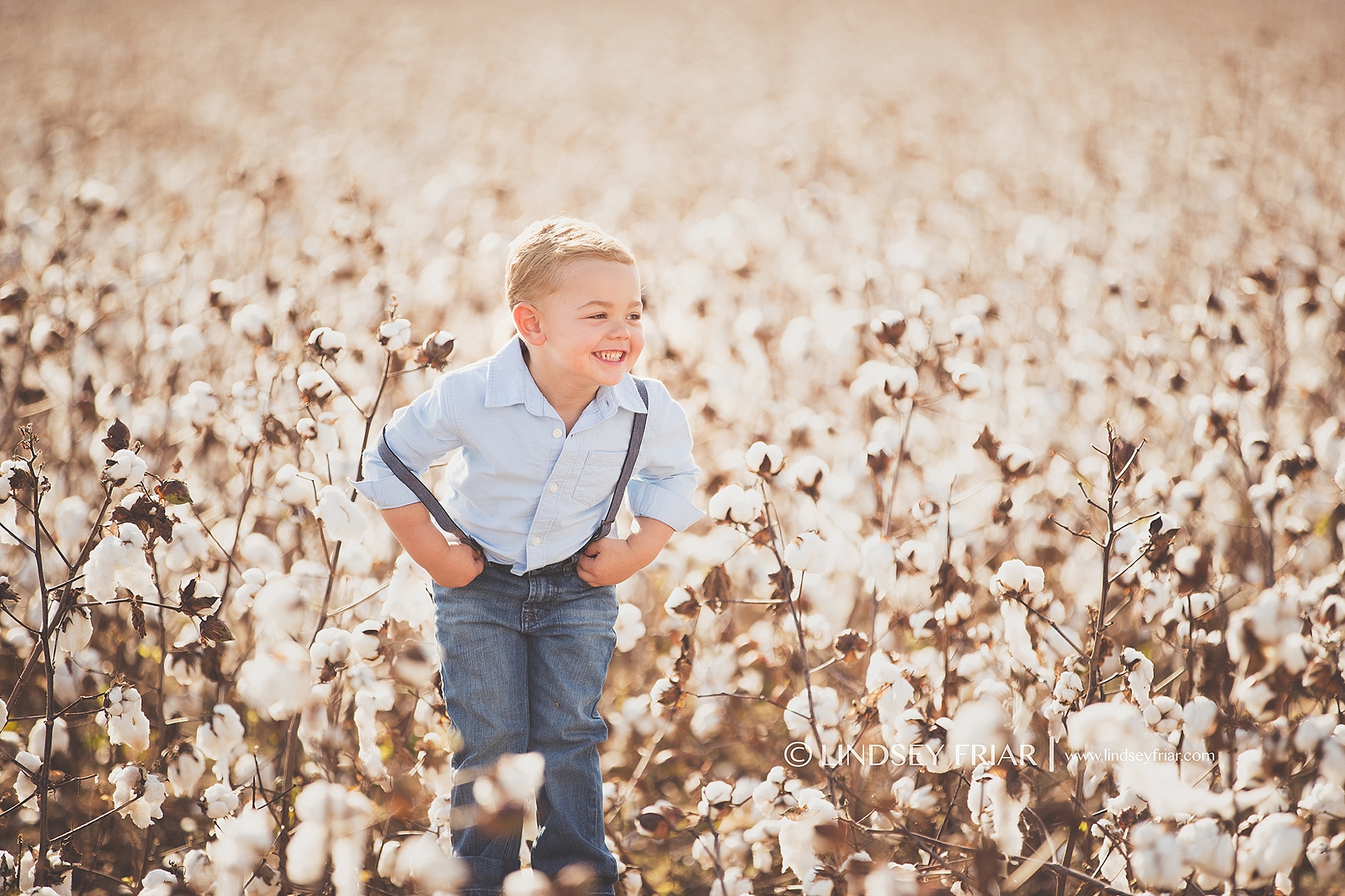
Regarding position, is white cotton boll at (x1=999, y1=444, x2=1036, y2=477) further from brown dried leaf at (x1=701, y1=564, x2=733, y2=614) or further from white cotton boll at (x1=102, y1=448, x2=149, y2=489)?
white cotton boll at (x1=102, y1=448, x2=149, y2=489)

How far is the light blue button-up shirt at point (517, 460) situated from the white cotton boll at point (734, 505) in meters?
0.06

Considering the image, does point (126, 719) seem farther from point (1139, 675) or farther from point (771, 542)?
point (1139, 675)

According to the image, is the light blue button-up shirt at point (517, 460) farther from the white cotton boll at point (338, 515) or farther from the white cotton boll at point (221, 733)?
the white cotton boll at point (221, 733)

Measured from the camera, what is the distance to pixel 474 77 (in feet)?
41.2

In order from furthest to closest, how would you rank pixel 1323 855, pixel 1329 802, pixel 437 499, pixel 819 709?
pixel 819 709, pixel 437 499, pixel 1323 855, pixel 1329 802

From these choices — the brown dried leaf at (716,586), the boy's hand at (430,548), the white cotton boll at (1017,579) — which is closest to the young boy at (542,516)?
the boy's hand at (430,548)

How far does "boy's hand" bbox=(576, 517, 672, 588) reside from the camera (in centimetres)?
170

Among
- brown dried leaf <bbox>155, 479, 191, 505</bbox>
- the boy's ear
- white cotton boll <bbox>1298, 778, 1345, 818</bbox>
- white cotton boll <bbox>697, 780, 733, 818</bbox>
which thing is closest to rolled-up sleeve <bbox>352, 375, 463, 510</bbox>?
the boy's ear

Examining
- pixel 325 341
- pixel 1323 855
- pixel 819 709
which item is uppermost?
pixel 325 341

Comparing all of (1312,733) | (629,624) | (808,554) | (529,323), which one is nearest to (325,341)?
(529,323)

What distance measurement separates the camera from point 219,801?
158cm

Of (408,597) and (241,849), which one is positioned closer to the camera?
(241,849)

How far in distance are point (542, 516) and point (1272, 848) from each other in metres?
1.16

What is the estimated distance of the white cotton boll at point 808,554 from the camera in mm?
1739
